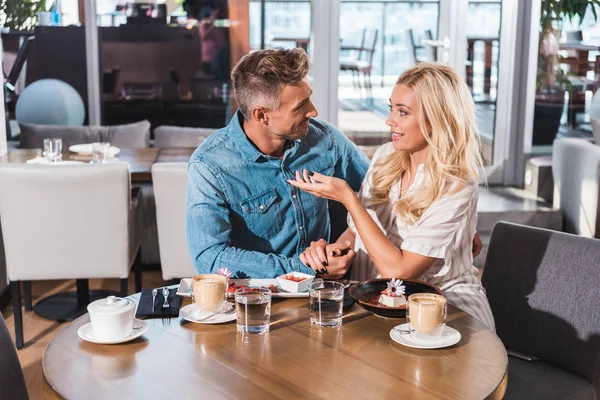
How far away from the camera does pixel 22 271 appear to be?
346 cm

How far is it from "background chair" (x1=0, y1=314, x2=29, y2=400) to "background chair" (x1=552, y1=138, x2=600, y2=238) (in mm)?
3606

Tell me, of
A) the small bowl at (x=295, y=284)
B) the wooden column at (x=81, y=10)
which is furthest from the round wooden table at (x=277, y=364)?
the wooden column at (x=81, y=10)

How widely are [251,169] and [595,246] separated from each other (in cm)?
100

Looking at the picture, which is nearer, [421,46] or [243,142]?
[243,142]

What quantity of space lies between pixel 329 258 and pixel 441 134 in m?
0.46

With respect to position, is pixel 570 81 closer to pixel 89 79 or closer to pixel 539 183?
pixel 539 183

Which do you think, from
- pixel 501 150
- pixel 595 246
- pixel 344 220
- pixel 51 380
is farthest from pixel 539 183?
pixel 51 380

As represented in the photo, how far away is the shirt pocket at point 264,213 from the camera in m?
2.36

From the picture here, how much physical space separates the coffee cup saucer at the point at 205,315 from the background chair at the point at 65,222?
66.7 inches

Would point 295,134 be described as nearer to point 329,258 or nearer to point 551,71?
point 329,258

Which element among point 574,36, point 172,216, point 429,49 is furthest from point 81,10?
point 574,36

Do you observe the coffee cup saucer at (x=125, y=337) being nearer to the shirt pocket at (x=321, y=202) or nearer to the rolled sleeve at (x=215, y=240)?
the rolled sleeve at (x=215, y=240)

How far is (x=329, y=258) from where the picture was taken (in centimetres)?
211

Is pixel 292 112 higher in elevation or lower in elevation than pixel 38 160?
higher
